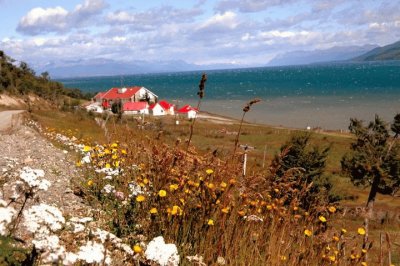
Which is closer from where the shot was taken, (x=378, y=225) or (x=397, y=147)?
(x=397, y=147)

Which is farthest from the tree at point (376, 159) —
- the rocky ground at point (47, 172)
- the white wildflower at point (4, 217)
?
the white wildflower at point (4, 217)

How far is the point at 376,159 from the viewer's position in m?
24.6

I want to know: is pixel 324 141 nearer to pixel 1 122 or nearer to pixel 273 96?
pixel 1 122

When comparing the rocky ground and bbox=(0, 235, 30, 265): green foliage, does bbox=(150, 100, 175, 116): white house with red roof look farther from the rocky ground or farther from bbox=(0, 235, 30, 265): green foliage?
bbox=(0, 235, 30, 265): green foliage

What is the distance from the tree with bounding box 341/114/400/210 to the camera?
79.9 ft

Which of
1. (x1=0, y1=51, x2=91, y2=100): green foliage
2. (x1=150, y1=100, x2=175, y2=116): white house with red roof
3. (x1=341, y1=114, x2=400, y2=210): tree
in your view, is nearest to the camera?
(x1=341, y1=114, x2=400, y2=210): tree

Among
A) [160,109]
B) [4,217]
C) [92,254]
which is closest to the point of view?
[4,217]

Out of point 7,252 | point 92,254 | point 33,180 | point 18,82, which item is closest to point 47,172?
point 33,180

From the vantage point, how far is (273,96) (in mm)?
167625

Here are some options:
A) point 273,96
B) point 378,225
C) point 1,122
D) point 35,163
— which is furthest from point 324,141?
point 273,96

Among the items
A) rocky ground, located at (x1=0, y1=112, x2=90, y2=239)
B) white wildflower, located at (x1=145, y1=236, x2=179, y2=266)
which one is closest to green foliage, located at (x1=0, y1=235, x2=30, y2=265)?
rocky ground, located at (x1=0, y1=112, x2=90, y2=239)

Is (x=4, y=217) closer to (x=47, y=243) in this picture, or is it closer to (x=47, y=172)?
(x=47, y=243)

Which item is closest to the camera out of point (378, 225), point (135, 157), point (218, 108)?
point (135, 157)

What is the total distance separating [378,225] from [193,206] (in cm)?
2581
